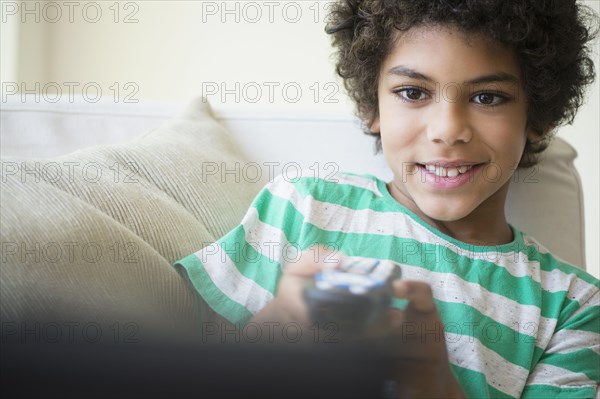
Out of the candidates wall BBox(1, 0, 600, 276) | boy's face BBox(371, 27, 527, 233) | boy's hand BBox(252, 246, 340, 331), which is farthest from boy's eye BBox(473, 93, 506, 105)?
wall BBox(1, 0, 600, 276)

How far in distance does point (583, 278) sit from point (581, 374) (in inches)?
7.6

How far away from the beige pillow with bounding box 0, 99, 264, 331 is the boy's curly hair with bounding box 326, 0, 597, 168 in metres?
0.27

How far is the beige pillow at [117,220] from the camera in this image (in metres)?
0.65

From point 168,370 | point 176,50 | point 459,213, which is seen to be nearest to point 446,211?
point 459,213

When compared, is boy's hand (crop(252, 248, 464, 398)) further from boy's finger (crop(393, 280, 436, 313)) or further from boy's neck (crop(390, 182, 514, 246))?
boy's neck (crop(390, 182, 514, 246))

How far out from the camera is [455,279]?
1002mm

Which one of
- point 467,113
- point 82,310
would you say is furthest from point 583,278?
point 82,310

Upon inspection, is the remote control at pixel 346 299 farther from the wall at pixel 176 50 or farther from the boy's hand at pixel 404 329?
the wall at pixel 176 50

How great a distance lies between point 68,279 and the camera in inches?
26.4

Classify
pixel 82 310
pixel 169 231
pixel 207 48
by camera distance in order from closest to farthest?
pixel 82 310, pixel 169 231, pixel 207 48

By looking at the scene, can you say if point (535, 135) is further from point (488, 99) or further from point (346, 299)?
point (346, 299)

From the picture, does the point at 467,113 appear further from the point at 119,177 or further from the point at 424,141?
the point at 119,177

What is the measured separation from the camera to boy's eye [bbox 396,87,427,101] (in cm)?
106

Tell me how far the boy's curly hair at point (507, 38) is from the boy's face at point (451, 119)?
0.08 feet
